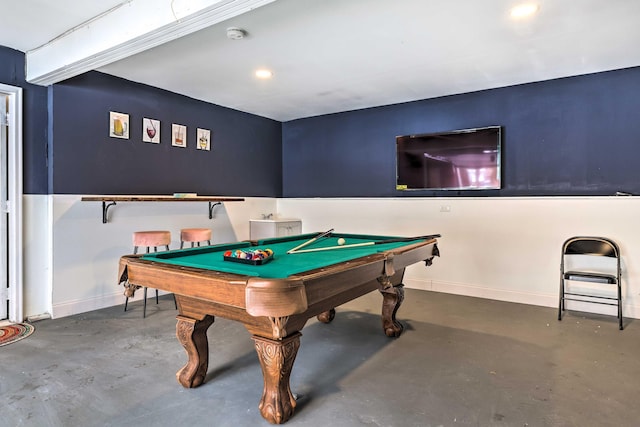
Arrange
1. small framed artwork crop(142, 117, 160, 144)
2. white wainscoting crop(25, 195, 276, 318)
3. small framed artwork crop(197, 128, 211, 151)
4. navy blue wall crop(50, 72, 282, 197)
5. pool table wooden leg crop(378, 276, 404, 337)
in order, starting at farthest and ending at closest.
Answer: small framed artwork crop(197, 128, 211, 151) < small framed artwork crop(142, 117, 160, 144) < navy blue wall crop(50, 72, 282, 197) < white wainscoting crop(25, 195, 276, 318) < pool table wooden leg crop(378, 276, 404, 337)

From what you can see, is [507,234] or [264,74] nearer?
[264,74]

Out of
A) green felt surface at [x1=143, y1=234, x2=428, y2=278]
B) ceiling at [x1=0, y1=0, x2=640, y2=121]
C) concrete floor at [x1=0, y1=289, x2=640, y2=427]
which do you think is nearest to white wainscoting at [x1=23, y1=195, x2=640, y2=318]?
concrete floor at [x1=0, y1=289, x2=640, y2=427]

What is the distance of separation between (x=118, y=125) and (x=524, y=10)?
3.82 m

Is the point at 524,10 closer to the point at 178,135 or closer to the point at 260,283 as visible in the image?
the point at 260,283

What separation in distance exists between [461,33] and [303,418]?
9.51 ft

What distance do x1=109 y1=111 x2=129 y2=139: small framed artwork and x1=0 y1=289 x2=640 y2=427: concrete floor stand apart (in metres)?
1.86

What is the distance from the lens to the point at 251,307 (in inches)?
62.9

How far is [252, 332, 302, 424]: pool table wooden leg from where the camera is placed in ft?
6.03

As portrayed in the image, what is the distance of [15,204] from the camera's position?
134 inches

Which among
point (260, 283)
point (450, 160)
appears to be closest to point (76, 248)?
point (260, 283)

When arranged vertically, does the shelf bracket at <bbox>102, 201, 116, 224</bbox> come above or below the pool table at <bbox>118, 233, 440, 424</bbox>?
above

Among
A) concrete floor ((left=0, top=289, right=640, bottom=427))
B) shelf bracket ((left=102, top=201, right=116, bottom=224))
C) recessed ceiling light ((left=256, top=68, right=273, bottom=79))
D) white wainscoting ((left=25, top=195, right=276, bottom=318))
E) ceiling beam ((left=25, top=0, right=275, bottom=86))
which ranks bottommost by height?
concrete floor ((left=0, top=289, right=640, bottom=427))

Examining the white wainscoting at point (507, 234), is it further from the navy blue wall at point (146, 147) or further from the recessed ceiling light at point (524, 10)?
the recessed ceiling light at point (524, 10)

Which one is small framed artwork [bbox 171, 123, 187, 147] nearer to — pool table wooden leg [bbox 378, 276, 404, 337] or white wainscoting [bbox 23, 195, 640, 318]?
white wainscoting [bbox 23, 195, 640, 318]
